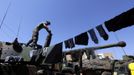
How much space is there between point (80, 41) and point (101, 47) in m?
1.96

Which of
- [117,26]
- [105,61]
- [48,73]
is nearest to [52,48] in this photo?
[48,73]

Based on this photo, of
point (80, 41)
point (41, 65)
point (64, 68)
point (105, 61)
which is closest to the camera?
point (41, 65)

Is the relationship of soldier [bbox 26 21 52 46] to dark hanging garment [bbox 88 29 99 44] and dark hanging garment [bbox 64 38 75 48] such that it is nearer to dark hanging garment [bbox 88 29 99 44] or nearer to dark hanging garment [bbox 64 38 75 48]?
dark hanging garment [bbox 64 38 75 48]

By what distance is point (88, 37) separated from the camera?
44.2 feet

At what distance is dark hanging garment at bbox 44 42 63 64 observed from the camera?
10.9 m

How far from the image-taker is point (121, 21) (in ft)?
36.7

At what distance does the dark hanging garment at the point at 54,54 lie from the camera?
35.9 feet

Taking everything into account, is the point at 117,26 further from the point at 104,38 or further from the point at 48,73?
the point at 48,73

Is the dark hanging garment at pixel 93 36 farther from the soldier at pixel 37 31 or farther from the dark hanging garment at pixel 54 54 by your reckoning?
the dark hanging garment at pixel 54 54

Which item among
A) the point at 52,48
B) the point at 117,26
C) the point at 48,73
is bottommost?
the point at 48,73

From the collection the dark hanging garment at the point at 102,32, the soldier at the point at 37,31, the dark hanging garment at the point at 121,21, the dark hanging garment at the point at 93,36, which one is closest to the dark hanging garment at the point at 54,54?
the soldier at the point at 37,31

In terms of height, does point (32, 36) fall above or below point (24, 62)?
above

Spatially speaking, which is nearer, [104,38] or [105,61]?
[104,38]

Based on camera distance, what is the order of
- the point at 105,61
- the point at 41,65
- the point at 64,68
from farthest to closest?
the point at 105,61 < the point at 64,68 < the point at 41,65
